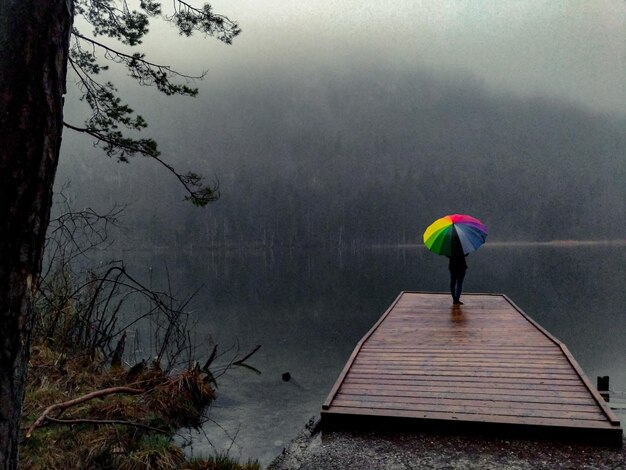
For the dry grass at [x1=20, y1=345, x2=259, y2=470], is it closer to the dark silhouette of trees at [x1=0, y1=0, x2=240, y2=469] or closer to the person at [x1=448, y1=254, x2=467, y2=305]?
the dark silhouette of trees at [x1=0, y1=0, x2=240, y2=469]

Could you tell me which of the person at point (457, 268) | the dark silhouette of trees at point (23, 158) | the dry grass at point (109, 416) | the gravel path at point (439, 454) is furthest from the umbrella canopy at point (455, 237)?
the dark silhouette of trees at point (23, 158)

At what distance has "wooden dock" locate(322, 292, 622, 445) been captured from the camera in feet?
16.9

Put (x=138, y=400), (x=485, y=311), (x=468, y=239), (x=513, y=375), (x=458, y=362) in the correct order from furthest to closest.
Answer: (x=485, y=311), (x=468, y=239), (x=138, y=400), (x=458, y=362), (x=513, y=375)

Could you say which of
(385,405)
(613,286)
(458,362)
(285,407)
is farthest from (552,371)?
(613,286)

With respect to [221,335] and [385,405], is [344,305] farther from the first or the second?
[385,405]

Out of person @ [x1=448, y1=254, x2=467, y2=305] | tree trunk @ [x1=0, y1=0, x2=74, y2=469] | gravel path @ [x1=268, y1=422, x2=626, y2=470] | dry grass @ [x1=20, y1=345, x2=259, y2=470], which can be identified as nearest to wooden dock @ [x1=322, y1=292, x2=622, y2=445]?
gravel path @ [x1=268, y1=422, x2=626, y2=470]

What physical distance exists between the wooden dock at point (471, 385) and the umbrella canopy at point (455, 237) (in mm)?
1749

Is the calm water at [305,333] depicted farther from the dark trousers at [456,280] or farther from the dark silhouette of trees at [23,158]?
the dark silhouette of trees at [23,158]

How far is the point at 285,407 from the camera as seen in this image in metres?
11.3

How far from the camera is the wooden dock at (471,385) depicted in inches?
203

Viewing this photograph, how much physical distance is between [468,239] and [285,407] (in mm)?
5702

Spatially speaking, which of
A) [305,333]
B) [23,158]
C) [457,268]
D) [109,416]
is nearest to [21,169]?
[23,158]

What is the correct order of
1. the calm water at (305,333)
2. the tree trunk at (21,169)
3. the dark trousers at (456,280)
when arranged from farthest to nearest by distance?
1. the dark trousers at (456,280)
2. the calm water at (305,333)
3. the tree trunk at (21,169)

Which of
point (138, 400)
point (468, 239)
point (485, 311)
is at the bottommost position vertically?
point (138, 400)
